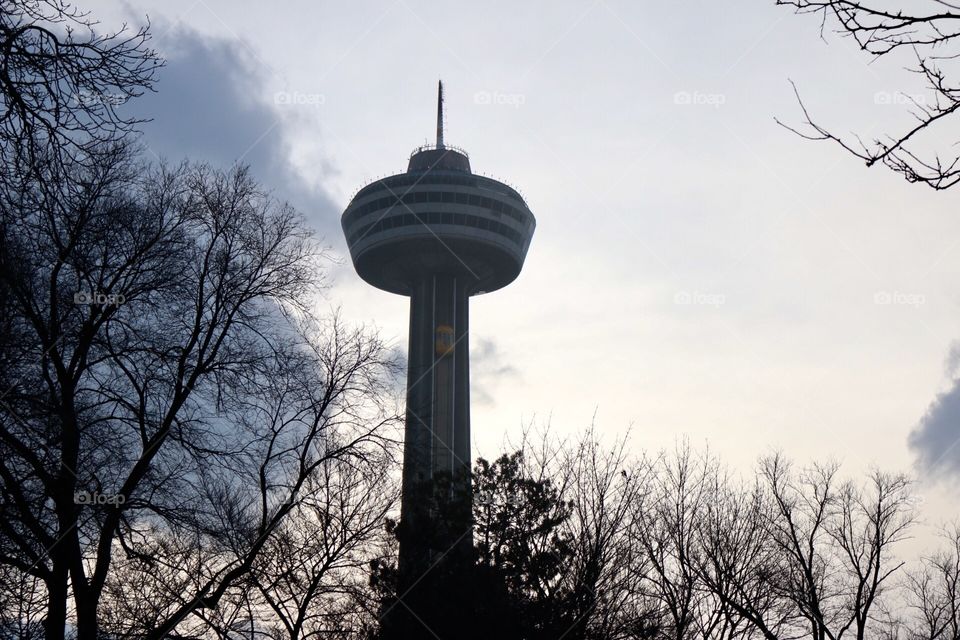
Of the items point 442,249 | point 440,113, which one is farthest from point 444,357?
point 440,113

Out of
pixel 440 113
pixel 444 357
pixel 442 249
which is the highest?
pixel 440 113

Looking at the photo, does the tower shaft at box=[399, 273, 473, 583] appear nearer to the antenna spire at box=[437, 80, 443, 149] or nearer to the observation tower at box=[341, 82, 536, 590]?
the observation tower at box=[341, 82, 536, 590]

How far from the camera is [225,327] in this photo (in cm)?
1561

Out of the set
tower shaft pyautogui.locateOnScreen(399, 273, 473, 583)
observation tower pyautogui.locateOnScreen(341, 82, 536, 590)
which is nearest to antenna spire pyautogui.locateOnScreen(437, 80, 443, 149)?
observation tower pyautogui.locateOnScreen(341, 82, 536, 590)

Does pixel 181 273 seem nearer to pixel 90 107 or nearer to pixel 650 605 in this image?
pixel 90 107

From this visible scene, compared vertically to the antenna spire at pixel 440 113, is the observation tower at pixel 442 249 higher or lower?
lower

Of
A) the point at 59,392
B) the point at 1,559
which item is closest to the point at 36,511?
the point at 1,559

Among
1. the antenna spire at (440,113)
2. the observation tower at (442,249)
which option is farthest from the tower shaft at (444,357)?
the antenna spire at (440,113)

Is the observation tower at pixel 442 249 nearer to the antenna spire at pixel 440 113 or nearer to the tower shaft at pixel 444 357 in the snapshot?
the tower shaft at pixel 444 357

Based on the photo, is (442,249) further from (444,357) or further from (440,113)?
(440,113)

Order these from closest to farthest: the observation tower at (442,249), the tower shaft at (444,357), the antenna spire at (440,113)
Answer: the tower shaft at (444,357), the observation tower at (442,249), the antenna spire at (440,113)

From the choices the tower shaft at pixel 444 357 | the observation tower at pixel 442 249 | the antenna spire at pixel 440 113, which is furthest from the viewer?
the antenna spire at pixel 440 113

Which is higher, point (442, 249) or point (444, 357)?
point (442, 249)

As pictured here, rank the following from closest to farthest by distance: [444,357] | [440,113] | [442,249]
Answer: [444,357], [442,249], [440,113]
